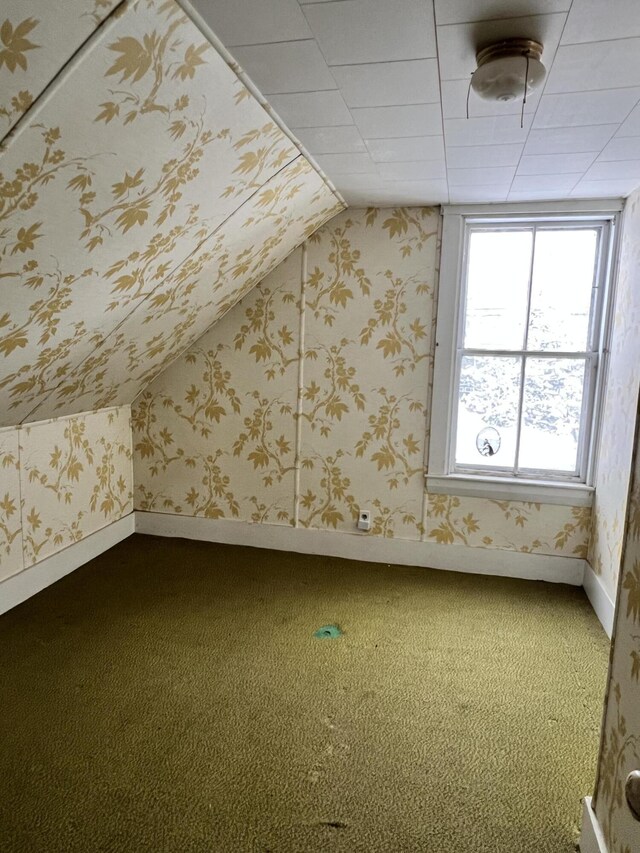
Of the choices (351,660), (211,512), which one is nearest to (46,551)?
(211,512)

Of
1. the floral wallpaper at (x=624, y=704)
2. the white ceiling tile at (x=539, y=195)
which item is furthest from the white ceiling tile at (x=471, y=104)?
the floral wallpaper at (x=624, y=704)

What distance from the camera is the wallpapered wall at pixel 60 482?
8.38 ft

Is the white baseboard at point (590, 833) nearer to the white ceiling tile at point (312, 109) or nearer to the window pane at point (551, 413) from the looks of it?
the window pane at point (551, 413)

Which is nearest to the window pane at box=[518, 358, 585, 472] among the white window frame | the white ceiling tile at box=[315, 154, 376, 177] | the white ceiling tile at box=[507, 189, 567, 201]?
the white window frame

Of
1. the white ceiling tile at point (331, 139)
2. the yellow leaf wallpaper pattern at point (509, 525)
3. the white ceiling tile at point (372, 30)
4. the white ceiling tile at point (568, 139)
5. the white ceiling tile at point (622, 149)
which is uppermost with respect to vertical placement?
the white ceiling tile at point (622, 149)

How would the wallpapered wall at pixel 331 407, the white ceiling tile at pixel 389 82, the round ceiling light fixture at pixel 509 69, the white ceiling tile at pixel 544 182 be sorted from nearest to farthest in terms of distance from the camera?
1. the round ceiling light fixture at pixel 509 69
2. the white ceiling tile at pixel 389 82
3. the white ceiling tile at pixel 544 182
4. the wallpapered wall at pixel 331 407

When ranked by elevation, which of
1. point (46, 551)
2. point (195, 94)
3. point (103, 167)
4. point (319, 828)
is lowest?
point (319, 828)

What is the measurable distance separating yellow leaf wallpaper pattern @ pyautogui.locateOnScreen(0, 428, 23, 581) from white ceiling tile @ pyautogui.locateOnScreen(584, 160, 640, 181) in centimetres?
276

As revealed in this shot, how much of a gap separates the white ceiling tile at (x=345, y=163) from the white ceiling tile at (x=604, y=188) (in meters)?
0.97

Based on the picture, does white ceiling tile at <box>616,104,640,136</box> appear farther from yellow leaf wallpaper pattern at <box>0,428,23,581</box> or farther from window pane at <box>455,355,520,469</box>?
yellow leaf wallpaper pattern at <box>0,428,23,581</box>

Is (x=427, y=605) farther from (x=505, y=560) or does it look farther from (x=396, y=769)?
(x=396, y=769)

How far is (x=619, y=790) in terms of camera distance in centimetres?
124

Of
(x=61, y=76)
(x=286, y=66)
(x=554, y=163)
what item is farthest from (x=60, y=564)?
(x=554, y=163)

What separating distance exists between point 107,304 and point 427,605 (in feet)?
6.51
